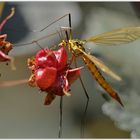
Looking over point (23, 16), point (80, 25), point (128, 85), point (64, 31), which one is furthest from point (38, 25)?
point (64, 31)

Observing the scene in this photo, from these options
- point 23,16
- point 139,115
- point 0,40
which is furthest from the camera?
point 23,16

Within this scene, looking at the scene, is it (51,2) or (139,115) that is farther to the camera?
(51,2)

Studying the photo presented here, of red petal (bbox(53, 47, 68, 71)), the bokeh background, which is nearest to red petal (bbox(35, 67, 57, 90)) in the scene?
red petal (bbox(53, 47, 68, 71))

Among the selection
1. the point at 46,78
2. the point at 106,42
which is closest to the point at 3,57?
the point at 46,78

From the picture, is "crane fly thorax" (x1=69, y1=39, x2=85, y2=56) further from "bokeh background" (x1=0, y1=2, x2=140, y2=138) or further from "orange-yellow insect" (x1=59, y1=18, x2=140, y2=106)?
"bokeh background" (x1=0, y1=2, x2=140, y2=138)

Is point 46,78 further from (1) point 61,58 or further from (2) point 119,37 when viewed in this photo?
(2) point 119,37

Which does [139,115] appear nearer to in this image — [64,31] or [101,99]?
[101,99]

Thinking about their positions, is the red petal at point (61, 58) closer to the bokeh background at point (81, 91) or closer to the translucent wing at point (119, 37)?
the translucent wing at point (119, 37)

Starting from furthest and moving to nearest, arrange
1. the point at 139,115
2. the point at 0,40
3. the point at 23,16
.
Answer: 1. the point at 23,16
2. the point at 139,115
3. the point at 0,40
